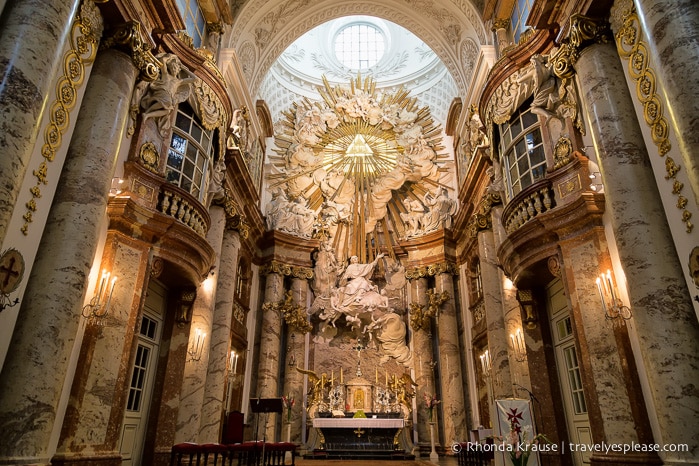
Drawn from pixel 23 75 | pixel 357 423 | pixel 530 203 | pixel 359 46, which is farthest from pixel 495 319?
pixel 359 46

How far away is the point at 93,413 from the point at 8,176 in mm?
3676

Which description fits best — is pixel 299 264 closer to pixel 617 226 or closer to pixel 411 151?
pixel 411 151

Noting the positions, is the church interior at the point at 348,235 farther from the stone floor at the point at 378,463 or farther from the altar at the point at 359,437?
the stone floor at the point at 378,463

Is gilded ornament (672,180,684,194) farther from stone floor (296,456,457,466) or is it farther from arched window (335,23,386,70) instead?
arched window (335,23,386,70)

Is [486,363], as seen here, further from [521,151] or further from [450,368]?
[521,151]

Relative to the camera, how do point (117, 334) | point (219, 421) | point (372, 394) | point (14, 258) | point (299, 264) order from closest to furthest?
point (14, 258) → point (117, 334) → point (219, 421) → point (372, 394) → point (299, 264)

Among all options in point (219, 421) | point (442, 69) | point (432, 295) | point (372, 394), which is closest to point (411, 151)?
point (442, 69)

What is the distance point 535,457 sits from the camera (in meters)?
7.01

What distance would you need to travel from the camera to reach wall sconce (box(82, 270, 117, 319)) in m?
6.88

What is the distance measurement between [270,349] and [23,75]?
1079 centimetres

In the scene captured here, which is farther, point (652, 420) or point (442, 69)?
point (442, 69)

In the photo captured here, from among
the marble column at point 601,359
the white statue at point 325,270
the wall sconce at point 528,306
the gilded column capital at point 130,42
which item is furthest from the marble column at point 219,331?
the marble column at point 601,359

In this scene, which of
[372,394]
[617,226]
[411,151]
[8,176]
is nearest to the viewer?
[8,176]

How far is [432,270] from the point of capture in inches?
608
